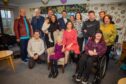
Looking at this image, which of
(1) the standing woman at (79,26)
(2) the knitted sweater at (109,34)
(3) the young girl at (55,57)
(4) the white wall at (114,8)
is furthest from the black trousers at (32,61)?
(4) the white wall at (114,8)

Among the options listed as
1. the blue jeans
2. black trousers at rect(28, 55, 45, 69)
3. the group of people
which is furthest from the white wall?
black trousers at rect(28, 55, 45, 69)

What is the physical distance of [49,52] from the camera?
3029 mm

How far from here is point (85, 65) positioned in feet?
8.07

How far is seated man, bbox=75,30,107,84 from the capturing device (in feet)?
7.87

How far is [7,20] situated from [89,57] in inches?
181

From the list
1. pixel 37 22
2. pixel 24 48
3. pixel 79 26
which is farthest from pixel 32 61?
pixel 79 26

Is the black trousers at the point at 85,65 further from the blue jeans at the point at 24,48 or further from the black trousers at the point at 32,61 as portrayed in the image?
the blue jeans at the point at 24,48

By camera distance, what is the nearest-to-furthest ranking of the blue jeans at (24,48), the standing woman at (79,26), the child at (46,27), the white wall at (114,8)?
the standing woman at (79,26) → the child at (46,27) → the blue jeans at (24,48) → the white wall at (114,8)

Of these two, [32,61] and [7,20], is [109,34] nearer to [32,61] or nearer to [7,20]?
[32,61]

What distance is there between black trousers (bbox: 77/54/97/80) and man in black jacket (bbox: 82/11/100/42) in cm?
62

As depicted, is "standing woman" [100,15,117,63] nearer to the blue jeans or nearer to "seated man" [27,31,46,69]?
"seated man" [27,31,46,69]

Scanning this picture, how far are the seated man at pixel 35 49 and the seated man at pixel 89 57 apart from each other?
114cm

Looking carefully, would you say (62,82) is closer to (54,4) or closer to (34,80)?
(34,80)

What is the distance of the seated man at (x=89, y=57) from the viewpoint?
7.87ft
